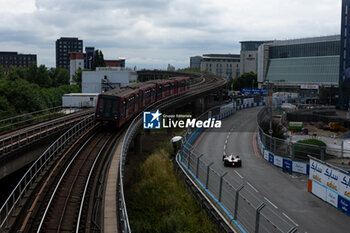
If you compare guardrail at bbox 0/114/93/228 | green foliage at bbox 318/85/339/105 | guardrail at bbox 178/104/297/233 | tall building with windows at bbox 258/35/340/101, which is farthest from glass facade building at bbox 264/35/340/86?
guardrail at bbox 178/104/297/233

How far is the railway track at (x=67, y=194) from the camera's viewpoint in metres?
17.5

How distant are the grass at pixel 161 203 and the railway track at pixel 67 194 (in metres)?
2.96

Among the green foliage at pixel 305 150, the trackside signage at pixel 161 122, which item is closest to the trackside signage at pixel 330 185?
the green foliage at pixel 305 150

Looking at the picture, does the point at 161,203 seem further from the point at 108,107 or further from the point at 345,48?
the point at 345,48

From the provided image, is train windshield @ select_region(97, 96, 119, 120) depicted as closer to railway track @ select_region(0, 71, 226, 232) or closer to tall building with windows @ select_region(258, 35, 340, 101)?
railway track @ select_region(0, 71, 226, 232)

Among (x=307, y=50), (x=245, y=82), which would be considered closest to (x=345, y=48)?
(x=307, y=50)

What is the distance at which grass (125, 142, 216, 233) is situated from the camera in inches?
780

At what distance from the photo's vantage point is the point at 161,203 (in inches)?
931

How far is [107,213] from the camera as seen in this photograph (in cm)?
1880

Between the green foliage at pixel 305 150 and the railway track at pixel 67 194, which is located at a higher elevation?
the green foliage at pixel 305 150

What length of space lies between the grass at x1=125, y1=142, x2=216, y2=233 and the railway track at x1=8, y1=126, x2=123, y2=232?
296 centimetres

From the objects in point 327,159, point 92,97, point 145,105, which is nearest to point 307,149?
point 327,159

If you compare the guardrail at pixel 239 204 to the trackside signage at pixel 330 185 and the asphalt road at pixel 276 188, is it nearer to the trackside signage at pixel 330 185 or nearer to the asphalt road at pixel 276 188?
the asphalt road at pixel 276 188

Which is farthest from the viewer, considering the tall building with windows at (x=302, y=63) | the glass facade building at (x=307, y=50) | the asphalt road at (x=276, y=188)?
the glass facade building at (x=307, y=50)
